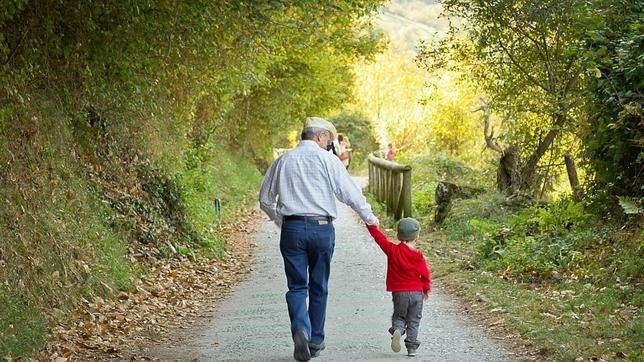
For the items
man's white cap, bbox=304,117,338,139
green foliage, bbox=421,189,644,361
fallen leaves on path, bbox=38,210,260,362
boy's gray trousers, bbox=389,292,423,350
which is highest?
man's white cap, bbox=304,117,338,139

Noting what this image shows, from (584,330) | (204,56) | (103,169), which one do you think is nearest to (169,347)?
(584,330)

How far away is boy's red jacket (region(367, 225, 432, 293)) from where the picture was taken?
782 centimetres

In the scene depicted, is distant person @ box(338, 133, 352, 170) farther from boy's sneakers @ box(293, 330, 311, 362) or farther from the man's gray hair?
boy's sneakers @ box(293, 330, 311, 362)

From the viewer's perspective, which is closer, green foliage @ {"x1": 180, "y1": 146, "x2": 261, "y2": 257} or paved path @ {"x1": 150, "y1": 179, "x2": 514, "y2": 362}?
paved path @ {"x1": 150, "y1": 179, "x2": 514, "y2": 362}

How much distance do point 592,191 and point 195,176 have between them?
32.6 ft

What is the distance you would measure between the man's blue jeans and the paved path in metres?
0.34

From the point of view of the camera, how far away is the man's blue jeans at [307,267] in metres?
7.64

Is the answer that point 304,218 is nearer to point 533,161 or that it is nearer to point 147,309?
point 147,309

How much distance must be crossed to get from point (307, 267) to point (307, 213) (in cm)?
51

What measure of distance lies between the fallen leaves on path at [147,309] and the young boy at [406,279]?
2321 mm

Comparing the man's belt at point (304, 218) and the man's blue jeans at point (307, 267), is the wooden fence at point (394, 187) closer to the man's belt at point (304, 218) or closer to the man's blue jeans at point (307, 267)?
the man's blue jeans at point (307, 267)

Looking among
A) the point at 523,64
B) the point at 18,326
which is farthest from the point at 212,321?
the point at 523,64

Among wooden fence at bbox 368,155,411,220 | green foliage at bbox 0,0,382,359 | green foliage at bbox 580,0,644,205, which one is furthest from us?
Result: wooden fence at bbox 368,155,411,220

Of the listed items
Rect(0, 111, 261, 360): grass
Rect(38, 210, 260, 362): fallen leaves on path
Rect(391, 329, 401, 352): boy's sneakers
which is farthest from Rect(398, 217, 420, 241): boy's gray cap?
Rect(0, 111, 261, 360): grass
